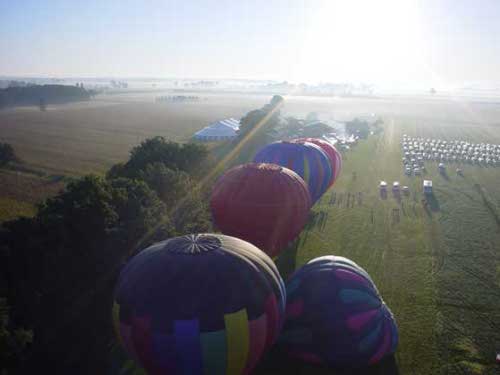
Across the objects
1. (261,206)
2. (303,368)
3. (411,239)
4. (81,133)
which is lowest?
(303,368)

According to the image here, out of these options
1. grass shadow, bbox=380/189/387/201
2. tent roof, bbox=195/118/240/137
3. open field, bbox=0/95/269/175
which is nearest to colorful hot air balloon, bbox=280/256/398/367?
grass shadow, bbox=380/189/387/201

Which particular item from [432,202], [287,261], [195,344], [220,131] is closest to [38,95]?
[220,131]

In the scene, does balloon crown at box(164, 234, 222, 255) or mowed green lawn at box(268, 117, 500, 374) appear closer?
balloon crown at box(164, 234, 222, 255)

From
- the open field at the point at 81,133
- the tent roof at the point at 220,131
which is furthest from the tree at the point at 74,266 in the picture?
the tent roof at the point at 220,131

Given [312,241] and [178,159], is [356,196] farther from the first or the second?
[178,159]

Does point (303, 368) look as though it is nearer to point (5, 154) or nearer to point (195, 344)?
point (195, 344)

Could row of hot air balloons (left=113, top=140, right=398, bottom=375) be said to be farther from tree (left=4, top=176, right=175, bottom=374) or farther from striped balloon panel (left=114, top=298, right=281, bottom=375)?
tree (left=4, top=176, right=175, bottom=374)
